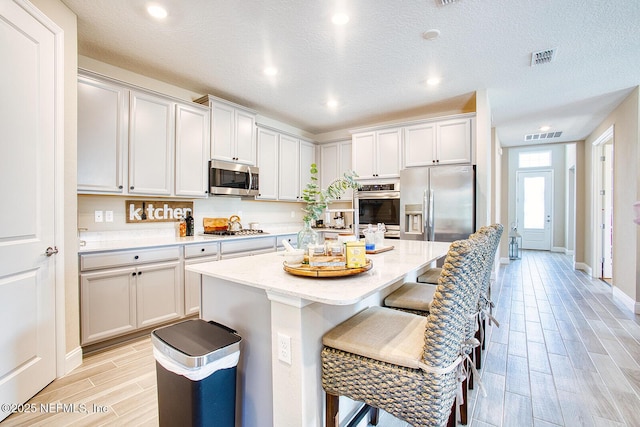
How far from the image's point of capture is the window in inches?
325

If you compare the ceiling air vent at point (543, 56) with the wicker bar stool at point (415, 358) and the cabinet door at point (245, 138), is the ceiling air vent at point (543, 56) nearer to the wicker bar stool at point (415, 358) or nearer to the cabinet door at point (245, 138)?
the wicker bar stool at point (415, 358)

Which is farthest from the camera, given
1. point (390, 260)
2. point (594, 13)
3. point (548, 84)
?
→ point (548, 84)

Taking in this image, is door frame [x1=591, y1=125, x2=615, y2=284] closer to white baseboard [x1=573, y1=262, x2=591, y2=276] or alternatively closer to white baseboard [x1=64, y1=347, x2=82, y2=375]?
white baseboard [x1=573, y1=262, x2=591, y2=276]

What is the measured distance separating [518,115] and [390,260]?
4.11m

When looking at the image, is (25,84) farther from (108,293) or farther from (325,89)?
(325,89)

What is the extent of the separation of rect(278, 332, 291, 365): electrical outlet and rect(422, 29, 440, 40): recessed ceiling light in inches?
97.0

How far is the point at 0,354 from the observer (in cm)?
166

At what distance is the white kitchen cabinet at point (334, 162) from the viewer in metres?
5.16

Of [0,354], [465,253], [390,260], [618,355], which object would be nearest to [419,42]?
[390,260]

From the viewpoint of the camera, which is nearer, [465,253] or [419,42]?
[465,253]

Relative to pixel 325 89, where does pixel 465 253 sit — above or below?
below

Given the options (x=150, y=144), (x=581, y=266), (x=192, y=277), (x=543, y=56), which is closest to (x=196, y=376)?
(x=192, y=277)

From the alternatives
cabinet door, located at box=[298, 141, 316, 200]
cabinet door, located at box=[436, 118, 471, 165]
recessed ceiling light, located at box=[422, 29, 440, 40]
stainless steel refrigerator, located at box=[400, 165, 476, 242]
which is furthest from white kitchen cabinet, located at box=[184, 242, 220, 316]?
cabinet door, located at box=[436, 118, 471, 165]

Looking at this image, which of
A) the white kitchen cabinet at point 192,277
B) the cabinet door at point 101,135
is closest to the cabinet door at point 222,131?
the cabinet door at point 101,135
